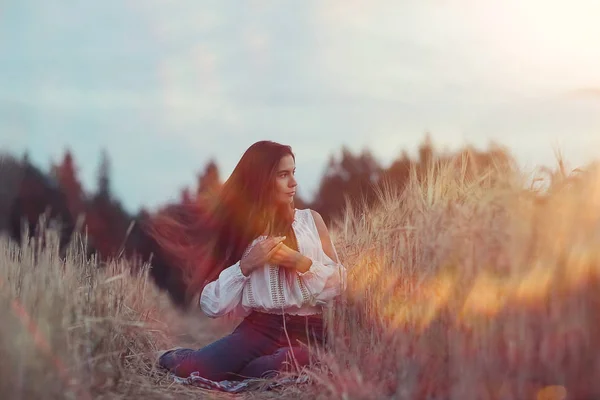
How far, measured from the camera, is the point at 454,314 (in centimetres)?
280

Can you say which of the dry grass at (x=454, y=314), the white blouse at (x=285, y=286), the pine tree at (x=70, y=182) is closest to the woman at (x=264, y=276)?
the white blouse at (x=285, y=286)

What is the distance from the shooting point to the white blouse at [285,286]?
413 centimetres

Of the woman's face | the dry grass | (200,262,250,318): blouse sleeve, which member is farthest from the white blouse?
the dry grass

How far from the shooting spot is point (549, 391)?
2.54 metres

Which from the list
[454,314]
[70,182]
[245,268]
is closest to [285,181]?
[245,268]

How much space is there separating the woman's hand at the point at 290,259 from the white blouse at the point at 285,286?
0.05 m

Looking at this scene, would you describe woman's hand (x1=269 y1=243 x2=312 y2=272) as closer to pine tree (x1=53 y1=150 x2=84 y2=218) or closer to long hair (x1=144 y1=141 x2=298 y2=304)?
long hair (x1=144 y1=141 x2=298 y2=304)

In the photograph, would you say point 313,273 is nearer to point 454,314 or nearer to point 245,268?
point 245,268

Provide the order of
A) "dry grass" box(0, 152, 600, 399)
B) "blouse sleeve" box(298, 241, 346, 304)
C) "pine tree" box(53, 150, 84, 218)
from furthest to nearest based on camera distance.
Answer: "pine tree" box(53, 150, 84, 218) → "blouse sleeve" box(298, 241, 346, 304) → "dry grass" box(0, 152, 600, 399)

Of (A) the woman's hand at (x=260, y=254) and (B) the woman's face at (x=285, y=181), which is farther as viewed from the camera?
(B) the woman's face at (x=285, y=181)

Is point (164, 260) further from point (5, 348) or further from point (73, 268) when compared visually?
point (5, 348)

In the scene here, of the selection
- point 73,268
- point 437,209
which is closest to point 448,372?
point 437,209

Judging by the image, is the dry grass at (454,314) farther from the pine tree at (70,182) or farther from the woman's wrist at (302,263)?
the pine tree at (70,182)

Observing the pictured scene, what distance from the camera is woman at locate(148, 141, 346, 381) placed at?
4.14 m
